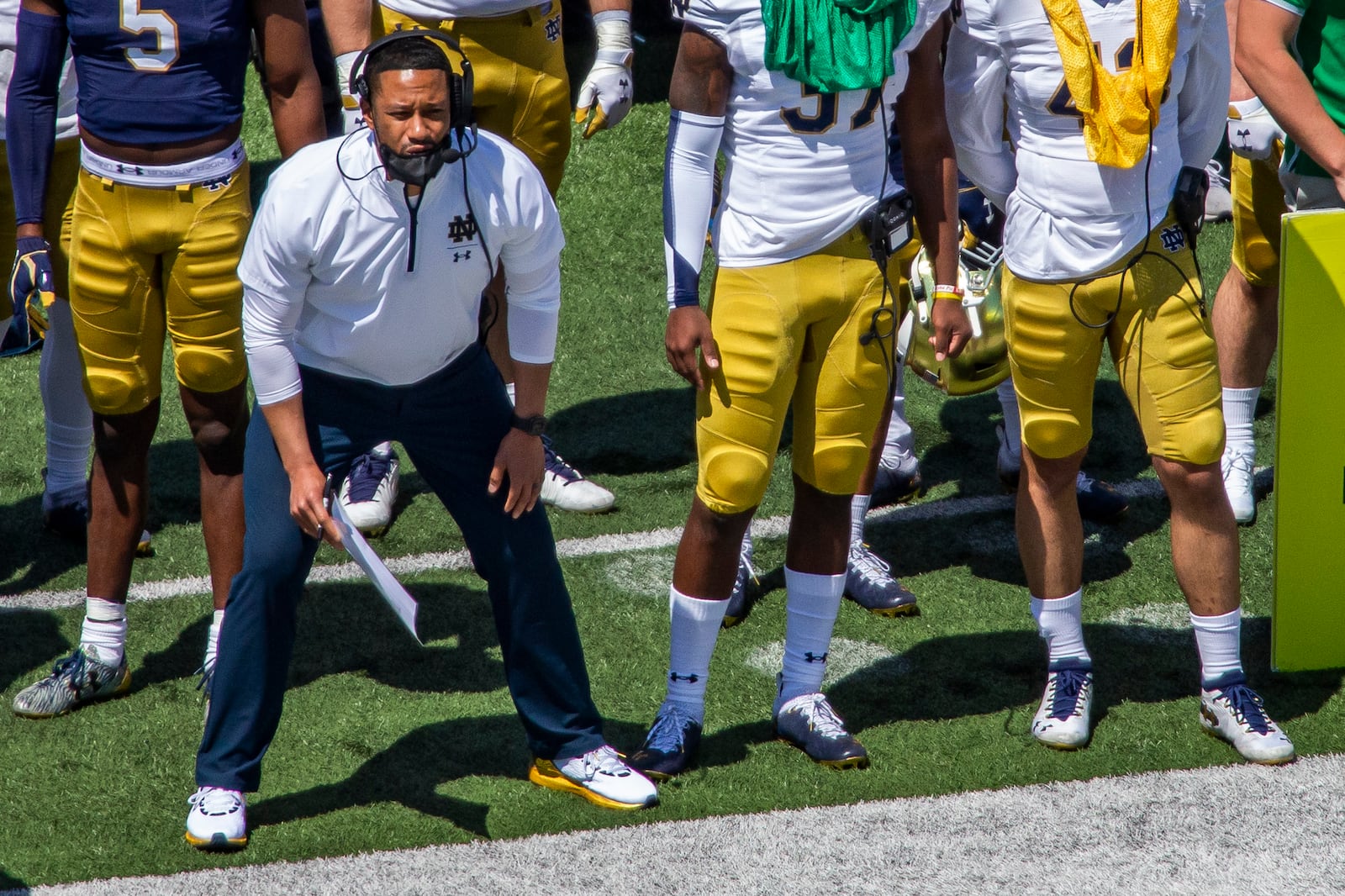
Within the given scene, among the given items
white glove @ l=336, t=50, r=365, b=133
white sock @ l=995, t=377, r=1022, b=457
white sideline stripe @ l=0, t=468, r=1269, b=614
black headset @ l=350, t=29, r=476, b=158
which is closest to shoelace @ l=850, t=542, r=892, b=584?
white sideline stripe @ l=0, t=468, r=1269, b=614

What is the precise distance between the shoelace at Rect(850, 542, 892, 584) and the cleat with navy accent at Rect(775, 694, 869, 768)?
2.68 ft

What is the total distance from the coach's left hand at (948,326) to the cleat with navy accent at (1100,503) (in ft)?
5.25

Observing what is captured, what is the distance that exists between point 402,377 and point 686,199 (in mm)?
754

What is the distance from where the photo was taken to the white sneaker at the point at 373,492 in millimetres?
5199

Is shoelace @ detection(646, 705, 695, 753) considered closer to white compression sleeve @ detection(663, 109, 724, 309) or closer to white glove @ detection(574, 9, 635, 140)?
white compression sleeve @ detection(663, 109, 724, 309)

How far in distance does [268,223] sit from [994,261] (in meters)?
2.45

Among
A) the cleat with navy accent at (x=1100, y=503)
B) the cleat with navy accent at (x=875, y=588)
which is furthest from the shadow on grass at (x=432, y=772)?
the cleat with navy accent at (x=1100, y=503)

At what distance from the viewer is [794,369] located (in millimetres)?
3588

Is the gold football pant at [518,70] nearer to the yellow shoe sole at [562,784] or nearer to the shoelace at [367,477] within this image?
the shoelace at [367,477]

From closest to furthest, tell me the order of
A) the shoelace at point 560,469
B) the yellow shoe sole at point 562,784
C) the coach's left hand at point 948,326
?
the yellow shoe sole at point 562,784 → the coach's left hand at point 948,326 → the shoelace at point 560,469

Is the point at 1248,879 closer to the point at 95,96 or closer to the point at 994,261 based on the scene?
the point at 994,261

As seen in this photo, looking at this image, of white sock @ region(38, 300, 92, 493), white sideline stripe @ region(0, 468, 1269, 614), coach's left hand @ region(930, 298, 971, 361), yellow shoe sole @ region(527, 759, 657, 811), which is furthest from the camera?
white sock @ region(38, 300, 92, 493)

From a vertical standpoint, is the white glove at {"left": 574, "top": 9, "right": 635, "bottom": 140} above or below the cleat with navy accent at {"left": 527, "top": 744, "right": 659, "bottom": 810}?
above

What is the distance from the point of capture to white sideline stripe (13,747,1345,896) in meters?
3.25
